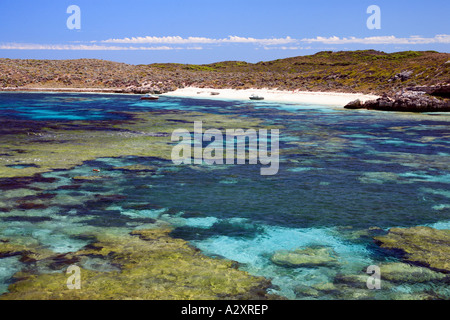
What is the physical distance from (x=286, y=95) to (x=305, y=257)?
5967 centimetres

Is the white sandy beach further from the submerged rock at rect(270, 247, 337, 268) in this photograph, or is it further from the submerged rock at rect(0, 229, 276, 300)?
the submerged rock at rect(0, 229, 276, 300)

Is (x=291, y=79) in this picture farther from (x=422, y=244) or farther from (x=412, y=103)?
(x=422, y=244)

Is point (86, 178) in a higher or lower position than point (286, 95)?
lower

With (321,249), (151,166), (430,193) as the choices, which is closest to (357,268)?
(321,249)

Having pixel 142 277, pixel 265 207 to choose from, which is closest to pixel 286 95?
pixel 265 207

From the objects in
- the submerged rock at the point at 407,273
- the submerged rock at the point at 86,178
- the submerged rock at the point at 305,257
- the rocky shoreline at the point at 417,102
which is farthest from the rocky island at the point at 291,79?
the submerged rock at the point at 407,273

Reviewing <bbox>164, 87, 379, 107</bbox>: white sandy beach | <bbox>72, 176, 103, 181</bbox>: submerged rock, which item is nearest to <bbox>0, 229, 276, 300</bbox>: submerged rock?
<bbox>72, 176, 103, 181</bbox>: submerged rock

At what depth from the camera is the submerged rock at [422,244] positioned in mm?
9219

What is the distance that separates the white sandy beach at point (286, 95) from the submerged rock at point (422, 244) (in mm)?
44433

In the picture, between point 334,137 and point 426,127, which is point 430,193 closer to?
point 334,137

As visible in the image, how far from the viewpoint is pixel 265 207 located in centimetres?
1282

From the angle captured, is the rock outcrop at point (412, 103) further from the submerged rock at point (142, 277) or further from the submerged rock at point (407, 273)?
the submerged rock at point (142, 277)

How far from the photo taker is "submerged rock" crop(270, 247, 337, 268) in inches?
358

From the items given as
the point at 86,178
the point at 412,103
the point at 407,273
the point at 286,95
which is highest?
the point at 286,95
